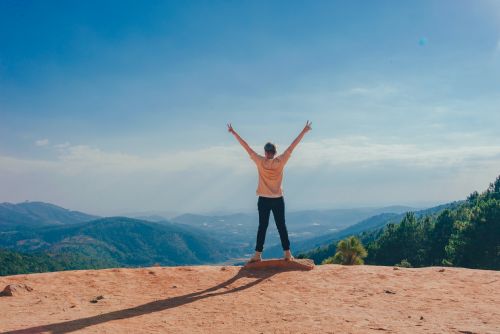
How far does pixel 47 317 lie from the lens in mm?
6730

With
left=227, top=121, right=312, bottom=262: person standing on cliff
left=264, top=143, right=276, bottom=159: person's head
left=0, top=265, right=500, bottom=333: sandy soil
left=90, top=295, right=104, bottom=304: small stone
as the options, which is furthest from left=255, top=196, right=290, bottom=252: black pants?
left=90, top=295, right=104, bottom=304: small stone

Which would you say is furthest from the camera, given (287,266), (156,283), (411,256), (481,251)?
(411,256)

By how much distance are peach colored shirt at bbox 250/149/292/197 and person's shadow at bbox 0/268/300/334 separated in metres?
2.14

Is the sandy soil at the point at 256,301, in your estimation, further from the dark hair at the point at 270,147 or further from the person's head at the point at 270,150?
the dark hair at the point at 270,147

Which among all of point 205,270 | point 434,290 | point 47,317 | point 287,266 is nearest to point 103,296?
point 47,317

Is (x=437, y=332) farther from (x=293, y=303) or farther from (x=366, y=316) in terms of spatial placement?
(x=293, y=303)

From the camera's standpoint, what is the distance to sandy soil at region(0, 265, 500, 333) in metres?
6.01

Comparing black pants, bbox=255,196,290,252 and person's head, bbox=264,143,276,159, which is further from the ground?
person's head, bbox=264,143,276,159

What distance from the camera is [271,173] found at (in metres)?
10.3

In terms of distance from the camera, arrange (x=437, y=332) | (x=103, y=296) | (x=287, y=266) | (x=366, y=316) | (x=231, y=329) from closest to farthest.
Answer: (x=437, y=332) < (x=231, y=329) < (x=366, y=316) < (x=103, y=296) < (x=287, y=266)

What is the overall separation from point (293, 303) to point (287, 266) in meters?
3.18

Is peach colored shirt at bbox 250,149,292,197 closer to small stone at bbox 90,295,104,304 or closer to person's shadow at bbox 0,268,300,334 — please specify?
person's shadow at bbox 0,268,300,334

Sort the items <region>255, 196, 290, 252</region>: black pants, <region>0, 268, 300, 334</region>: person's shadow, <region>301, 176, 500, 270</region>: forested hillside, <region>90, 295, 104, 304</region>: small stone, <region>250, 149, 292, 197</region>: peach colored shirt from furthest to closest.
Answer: <region>301, 176, 500, 270</region>: forested hillside, <region>255, 196, 290, 252</region>: black pants, <region>250, 149, 292, 197</region>: peach colored shirt, <region>90, 295, 104, 304</region>: small stone, <region>0, 268, 300, 334</region>: person's shadow

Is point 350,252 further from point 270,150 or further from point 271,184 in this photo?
point 270,150
